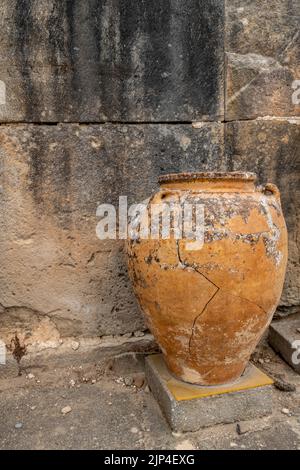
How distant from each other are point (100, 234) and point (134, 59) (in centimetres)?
95

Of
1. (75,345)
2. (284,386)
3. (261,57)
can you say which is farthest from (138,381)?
(261,57)

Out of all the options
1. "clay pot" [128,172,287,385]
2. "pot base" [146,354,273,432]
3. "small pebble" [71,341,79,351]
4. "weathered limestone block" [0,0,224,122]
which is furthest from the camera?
"small pebble" [71,341,79,351]

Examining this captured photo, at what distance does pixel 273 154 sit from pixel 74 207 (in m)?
1.18

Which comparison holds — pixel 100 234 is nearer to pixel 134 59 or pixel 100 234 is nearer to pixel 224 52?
pixel 134 59

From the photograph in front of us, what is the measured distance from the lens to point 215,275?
4.75ft

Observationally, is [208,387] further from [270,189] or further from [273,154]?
[273,154]

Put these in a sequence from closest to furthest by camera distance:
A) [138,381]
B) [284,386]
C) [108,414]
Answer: [108,414] → [284,386] → [138,381]

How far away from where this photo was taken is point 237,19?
2129mm

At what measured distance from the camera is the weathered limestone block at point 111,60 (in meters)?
1.89

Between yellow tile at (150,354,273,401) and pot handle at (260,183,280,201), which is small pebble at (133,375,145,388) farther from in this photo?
pot handle at (260,183,280,201)

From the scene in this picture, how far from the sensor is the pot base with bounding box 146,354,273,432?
158 centimetres

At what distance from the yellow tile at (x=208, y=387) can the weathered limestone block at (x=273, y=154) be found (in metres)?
0.91

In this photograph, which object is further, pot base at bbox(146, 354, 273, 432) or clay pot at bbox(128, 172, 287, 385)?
pot base at bbox(146, 354, 273, 432)

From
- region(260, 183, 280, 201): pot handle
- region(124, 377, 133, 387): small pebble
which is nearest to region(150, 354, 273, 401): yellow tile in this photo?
region(124, 377, 133, 387): small pebble
